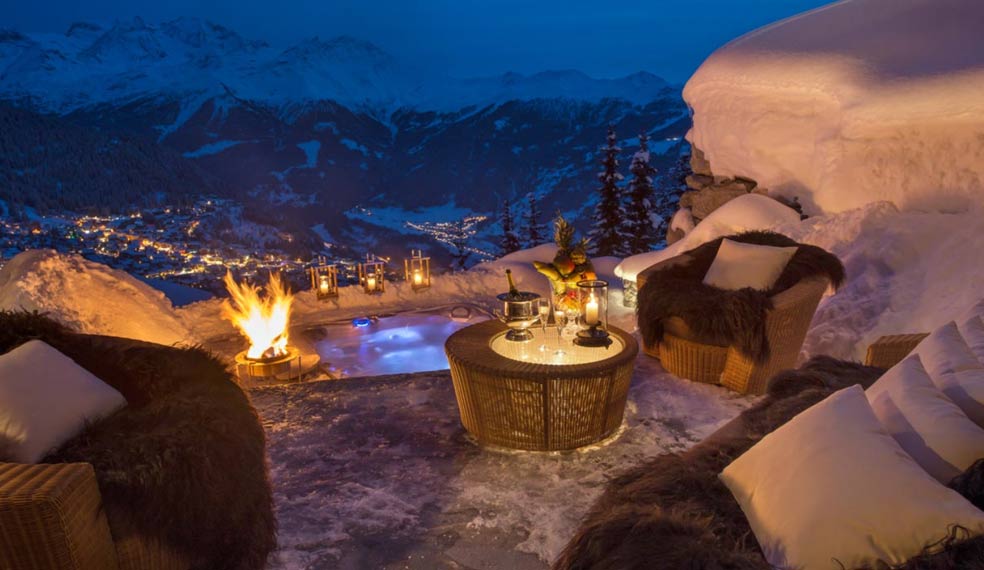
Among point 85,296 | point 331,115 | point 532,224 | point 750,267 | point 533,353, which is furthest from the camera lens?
point 331,115

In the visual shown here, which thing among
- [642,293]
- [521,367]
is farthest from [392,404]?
[642,293]

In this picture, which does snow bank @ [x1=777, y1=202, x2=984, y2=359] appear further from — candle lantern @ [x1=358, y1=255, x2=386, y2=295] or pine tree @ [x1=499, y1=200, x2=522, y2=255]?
pine tree @ [x1=499, y1=200, x2=522, y2=255]

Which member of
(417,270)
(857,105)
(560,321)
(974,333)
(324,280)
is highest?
(857,105)

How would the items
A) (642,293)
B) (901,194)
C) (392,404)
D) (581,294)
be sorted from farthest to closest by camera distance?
1. (901,194)
2. (642,293)
3. (392,404)
4. (581,294)

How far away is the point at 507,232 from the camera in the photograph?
49.5 ft

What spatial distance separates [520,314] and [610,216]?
10620 mm

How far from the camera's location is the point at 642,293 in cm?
376

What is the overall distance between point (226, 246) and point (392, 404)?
850cm

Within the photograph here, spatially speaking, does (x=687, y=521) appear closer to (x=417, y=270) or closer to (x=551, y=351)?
(x=551, y=351)

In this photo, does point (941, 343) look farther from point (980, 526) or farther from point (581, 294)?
point (581, 294)

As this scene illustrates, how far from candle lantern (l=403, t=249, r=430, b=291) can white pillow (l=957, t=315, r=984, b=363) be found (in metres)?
5.05

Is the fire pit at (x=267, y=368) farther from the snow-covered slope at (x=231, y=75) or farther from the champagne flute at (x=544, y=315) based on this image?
the snow-covered slope at (x=231, y=75)

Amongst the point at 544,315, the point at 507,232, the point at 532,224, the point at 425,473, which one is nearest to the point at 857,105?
the point at 544,315

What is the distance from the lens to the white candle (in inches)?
116
